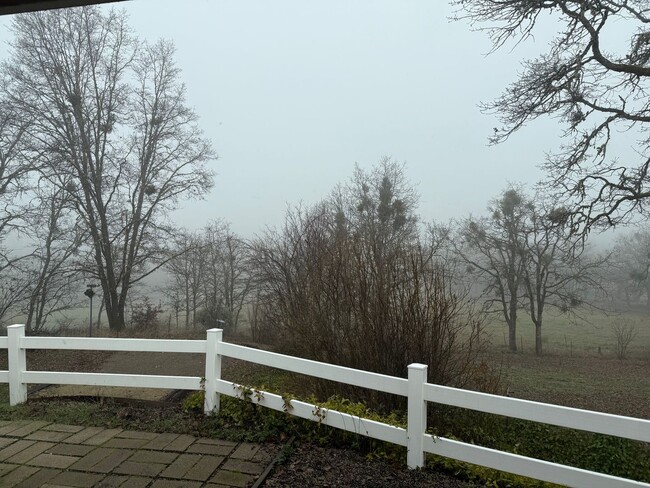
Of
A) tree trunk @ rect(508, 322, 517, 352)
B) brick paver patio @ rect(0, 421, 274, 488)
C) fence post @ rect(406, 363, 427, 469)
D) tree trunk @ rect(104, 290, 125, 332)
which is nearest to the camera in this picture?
brick paver patio @ rect(0, 421, 274, 488)

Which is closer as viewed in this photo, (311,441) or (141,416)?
(311,441)

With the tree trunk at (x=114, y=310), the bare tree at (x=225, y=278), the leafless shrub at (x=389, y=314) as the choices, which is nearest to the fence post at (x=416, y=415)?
the leafless shrub at (x=389, y=314)

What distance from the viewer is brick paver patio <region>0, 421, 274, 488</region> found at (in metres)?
3.42

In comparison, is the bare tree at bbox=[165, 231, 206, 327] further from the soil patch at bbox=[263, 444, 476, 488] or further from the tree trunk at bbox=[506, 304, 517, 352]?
the soil patch at bbox=[263, 444, 476, 488]

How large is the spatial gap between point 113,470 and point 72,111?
1829 cm

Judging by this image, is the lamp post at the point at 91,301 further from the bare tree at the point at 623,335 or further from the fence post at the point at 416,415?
the bare tree at the point at 623,335

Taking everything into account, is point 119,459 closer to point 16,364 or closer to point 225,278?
point 16,364

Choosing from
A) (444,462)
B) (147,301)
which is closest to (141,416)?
(444,462)

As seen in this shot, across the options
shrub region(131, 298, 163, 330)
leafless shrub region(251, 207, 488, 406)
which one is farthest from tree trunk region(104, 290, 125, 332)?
leafless shrub region(251, 207, 488, 406)

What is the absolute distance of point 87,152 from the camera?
61.6 feet

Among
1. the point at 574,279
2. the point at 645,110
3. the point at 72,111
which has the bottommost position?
the point at 574,279

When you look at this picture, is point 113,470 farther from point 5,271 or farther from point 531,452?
point 5,271

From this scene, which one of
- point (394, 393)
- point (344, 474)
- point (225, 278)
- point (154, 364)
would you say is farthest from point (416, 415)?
point (225, 278)

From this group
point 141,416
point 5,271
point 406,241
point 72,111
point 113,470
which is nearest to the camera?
point 113,470
